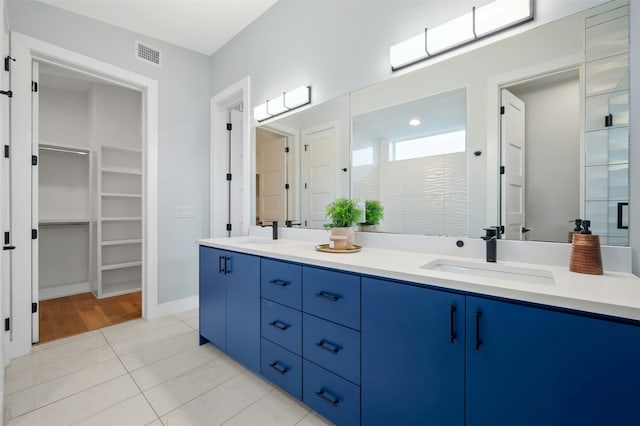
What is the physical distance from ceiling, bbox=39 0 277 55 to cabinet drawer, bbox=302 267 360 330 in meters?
2.53

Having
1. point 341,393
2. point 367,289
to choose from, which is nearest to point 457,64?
point 367,289

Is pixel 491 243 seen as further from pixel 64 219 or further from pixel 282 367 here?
pixel 64 219

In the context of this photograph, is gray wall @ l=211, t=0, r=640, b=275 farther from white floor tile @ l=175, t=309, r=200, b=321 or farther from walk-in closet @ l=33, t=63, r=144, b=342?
white floor tile @ l=175, t=309, r=200, b=321

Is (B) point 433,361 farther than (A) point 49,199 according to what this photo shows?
No

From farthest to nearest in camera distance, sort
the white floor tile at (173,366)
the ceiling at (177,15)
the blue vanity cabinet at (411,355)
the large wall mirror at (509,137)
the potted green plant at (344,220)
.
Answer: the ceiling at (177,15), the white floor tile at (173,366), the potted green plant at (344,220), the large wall mirror at (509,137), the blue vanity cabinet at (411,355)

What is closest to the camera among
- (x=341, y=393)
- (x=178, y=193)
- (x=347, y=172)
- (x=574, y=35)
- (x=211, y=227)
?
(x=574, y=35)

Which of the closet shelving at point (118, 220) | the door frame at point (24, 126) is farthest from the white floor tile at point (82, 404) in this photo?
the closet shelving at point (118, 220)

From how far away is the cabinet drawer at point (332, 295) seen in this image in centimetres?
128

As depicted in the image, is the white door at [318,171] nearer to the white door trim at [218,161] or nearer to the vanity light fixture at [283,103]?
the vanity light fixture at [283,103]

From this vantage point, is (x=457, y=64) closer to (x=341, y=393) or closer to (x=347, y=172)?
(x=347, y=172)

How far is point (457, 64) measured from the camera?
1.55 meters

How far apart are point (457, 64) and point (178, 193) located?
285cm

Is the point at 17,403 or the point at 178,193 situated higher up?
the point at 178,193

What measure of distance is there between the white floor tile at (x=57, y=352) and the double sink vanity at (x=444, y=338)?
1573 mm
